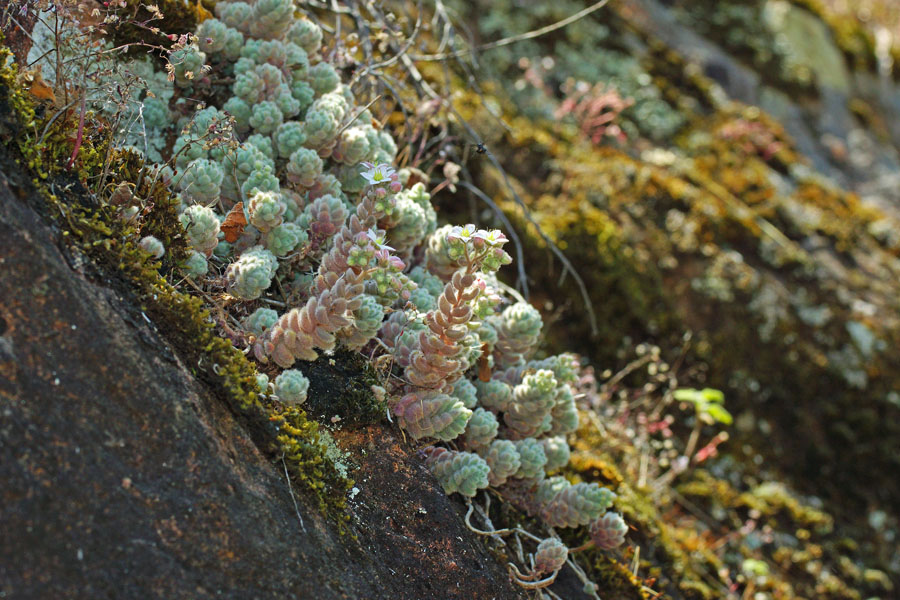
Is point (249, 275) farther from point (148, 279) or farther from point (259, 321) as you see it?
point (148, 279)

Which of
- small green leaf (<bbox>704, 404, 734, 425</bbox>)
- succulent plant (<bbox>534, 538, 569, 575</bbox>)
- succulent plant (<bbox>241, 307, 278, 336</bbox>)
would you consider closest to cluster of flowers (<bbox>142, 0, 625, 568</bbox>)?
succulent plant (<bbox>241, 307, 278, 336</bbox>)

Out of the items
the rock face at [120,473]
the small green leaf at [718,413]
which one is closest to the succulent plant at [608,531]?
the rock face at [120,473]

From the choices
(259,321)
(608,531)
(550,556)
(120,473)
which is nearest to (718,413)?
(608,531)

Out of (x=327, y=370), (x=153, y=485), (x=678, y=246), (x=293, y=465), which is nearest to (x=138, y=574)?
(x=153, y=485)

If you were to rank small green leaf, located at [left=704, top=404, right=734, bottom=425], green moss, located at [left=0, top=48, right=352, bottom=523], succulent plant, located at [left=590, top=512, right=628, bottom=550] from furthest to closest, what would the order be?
small green leaf, located at [left=704, top=404, right=734, bottom=425], succulent plant, located at [left=590, top=512, right=628, bottom=550], green moss, located at [left=0, top=48, right=352, bottom=523]

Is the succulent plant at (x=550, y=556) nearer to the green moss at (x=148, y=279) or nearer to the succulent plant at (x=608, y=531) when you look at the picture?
the succulent plant at (x=608, y=531)

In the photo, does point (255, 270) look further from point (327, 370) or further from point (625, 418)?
point (625, 418)

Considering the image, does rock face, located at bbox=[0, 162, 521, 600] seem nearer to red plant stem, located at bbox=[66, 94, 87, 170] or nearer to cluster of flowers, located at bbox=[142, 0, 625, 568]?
red plant stem, located at bbox=[66, 94, 87, 170]
